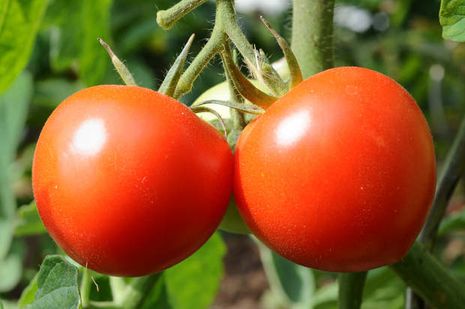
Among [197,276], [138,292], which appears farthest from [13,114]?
[138,292]

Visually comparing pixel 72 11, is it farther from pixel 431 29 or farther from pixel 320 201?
pixel 431 29

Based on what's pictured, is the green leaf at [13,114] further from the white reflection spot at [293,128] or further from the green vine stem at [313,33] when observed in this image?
the white reflection spot at [293,128]

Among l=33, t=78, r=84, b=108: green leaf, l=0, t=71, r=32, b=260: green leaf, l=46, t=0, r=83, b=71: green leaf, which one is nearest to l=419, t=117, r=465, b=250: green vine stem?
l=46, t=0, r=83, b=71: green leaf

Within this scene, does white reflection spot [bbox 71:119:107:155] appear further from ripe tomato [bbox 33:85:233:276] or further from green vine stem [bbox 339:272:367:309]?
green vine stem [bbox 339:272:367:309]

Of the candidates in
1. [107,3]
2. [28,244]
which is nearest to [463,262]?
A: [107,3]

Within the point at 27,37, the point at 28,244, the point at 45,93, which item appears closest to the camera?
the point at 27,37

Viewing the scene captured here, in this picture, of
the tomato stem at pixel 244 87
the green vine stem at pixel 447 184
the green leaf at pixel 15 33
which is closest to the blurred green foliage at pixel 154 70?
the green leaf at pixel 15 33
